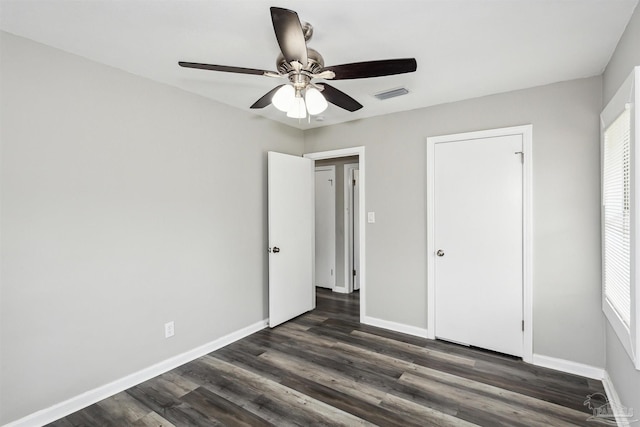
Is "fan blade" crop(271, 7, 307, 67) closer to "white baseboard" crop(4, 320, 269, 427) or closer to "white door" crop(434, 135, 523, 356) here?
"white door" crop(434, 135, 523, 356)

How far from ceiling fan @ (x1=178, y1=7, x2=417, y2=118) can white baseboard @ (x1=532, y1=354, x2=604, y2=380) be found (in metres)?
2.67

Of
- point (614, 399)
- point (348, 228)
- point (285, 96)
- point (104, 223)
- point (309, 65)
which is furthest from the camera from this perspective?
point (348, 228)

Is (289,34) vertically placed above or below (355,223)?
above

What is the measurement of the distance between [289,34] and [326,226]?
406cm

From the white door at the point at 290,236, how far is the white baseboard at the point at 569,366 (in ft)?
7.97

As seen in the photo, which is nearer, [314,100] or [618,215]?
[314,100]

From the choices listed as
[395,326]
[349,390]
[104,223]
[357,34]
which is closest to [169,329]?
[104,223]

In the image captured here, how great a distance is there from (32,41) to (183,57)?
86 cm

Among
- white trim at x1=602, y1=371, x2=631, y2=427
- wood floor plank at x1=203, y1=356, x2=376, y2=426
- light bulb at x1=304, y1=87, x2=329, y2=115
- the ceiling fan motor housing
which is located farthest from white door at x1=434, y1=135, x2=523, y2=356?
the ceiling fan motor housing

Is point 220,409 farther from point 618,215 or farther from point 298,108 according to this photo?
point 618,215

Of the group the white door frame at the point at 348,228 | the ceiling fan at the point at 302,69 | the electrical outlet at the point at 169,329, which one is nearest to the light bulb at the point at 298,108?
the ceiling fan at the point at 302,69

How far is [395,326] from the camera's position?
3541 millimetres

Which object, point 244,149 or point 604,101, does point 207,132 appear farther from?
point 604,101

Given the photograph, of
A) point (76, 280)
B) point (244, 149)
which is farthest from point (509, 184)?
point (76, 280)
